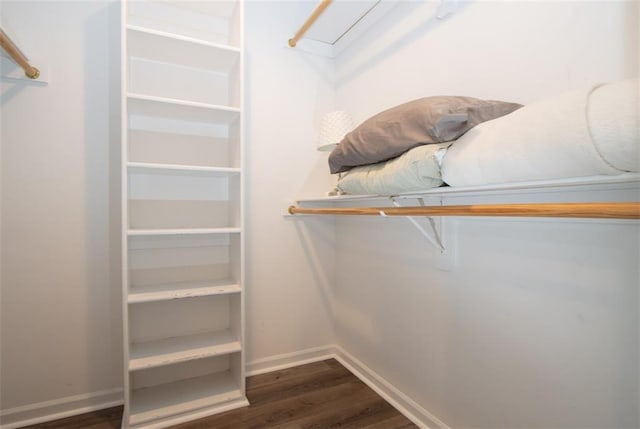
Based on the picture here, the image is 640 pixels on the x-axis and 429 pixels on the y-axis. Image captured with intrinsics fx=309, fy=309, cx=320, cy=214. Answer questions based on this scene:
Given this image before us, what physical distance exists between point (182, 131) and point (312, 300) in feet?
4.41

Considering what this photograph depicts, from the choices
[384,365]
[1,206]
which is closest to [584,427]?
[384,365]

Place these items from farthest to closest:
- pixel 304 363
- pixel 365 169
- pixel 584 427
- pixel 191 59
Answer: pixel 304 363, pixel 191 59, pixel 365 169, pixel 584 427

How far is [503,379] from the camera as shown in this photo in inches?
44.9

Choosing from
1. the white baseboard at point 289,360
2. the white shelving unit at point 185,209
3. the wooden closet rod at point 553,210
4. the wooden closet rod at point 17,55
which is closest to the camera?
the wooden closet rod at point 553,210

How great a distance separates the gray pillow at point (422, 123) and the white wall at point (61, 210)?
1357 millimetres

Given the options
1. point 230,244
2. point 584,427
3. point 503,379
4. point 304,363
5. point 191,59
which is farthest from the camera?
point 304,363

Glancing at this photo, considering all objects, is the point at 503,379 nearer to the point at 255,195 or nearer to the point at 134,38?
the point at 255,195

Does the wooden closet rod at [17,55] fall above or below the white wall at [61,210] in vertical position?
above

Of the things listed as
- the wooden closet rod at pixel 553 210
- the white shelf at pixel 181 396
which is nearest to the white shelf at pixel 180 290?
the white shelf at pixel 181 396

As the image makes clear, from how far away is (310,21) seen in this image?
1.64m

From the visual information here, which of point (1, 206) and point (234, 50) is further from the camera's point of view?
point (234, 50)

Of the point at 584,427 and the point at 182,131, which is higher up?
the point at 182,131

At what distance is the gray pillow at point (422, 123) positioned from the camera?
0.88m

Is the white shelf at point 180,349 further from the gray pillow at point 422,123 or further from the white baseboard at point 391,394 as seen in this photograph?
the gray pillow at point 422,123
